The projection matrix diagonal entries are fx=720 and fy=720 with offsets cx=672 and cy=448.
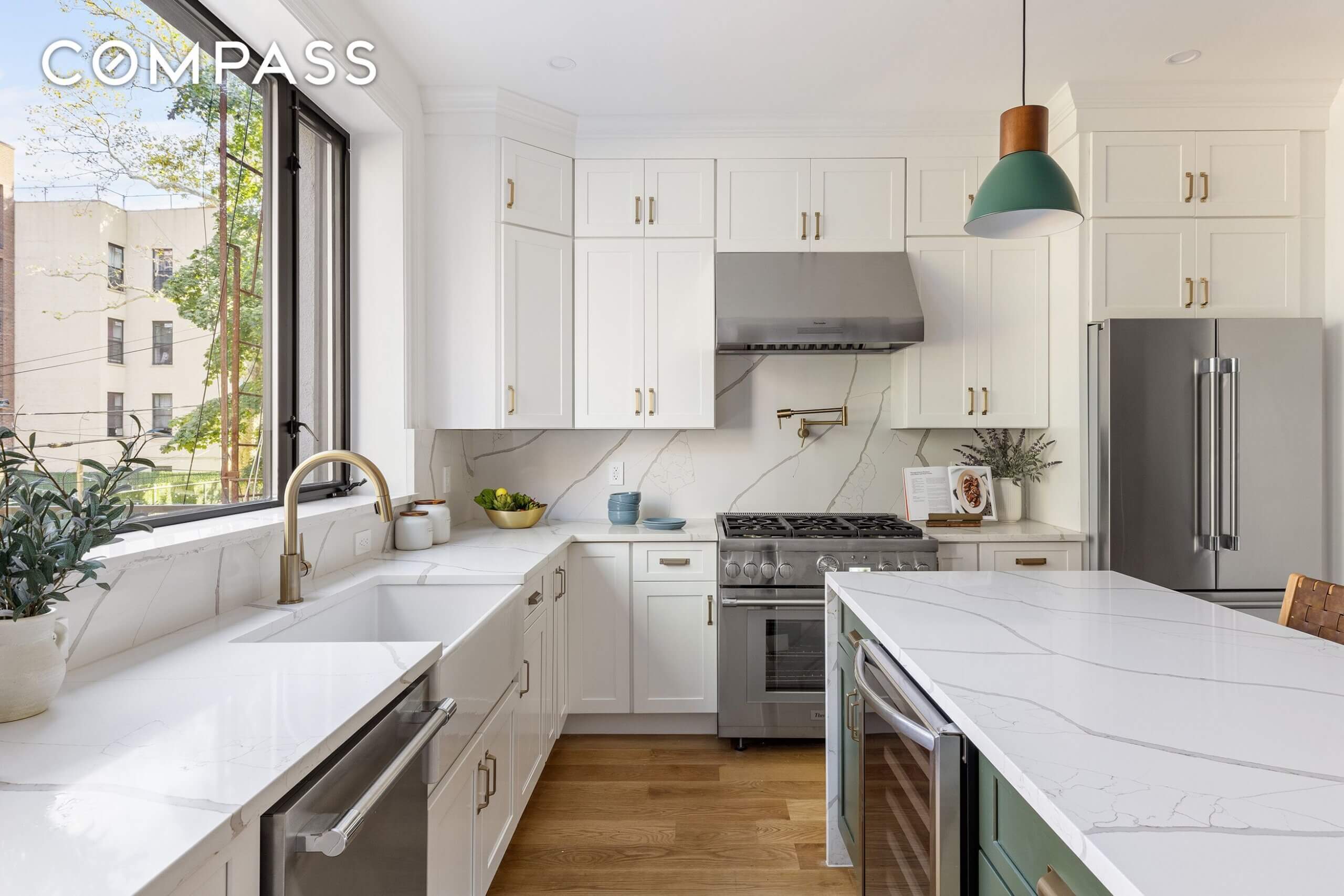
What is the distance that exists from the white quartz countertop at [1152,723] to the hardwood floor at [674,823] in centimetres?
101

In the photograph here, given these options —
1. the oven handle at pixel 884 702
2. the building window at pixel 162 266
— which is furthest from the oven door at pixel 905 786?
the building window at pixel 162 266

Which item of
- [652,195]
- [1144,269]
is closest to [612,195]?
[652,195]

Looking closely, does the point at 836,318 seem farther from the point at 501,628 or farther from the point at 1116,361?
the point at 501,628

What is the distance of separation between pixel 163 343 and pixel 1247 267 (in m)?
3.90

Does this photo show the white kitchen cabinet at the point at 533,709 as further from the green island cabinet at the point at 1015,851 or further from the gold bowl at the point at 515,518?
the green island cabinet at the point at 1015,851

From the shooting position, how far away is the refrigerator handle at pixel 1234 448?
2.82 metres

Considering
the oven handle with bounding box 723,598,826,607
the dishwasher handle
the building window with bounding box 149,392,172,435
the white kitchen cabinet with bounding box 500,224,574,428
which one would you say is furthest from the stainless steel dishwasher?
the white kitchen cabinet with bounding box 500,224,574,428

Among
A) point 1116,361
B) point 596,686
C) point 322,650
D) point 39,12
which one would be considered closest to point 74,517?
point 322,650

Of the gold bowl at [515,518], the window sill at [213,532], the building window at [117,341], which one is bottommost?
the gold bowl at [515,518]

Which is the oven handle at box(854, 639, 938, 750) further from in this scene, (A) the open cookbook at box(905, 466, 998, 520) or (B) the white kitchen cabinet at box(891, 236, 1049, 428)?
(B) the white kitchen cabinet at box(891, 236, 1049, 428)

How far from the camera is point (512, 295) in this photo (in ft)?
10.1

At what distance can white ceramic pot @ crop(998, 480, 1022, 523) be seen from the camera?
3475mm

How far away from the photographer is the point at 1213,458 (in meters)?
2.83

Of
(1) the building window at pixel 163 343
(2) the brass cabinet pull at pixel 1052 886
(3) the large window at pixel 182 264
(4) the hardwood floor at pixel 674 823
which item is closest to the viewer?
(2) the brass cabinet pull at pixel 1052 886
